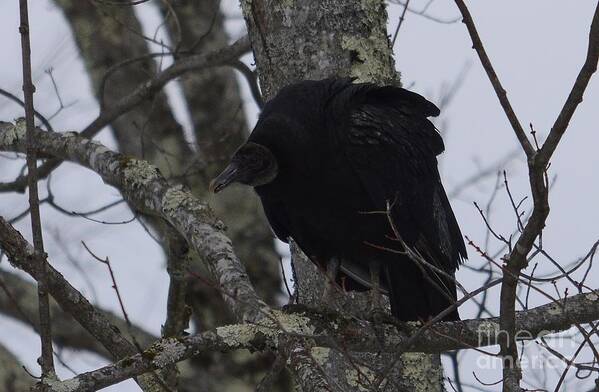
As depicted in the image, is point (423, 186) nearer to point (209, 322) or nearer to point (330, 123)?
point (330, 123)

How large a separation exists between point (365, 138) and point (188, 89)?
8.01ft

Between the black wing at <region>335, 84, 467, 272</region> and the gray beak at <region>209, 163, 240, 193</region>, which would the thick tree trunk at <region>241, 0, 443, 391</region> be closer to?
the black wing at <region>335, 84, 467, 272</region>

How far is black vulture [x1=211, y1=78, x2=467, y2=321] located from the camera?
371cm

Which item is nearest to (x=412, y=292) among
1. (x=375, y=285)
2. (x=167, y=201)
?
(x=375, y=285)

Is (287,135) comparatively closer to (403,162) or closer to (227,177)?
(227,177)

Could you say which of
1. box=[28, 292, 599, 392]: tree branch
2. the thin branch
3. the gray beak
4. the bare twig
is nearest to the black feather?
the gray beak

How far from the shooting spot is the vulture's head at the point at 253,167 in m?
3.81

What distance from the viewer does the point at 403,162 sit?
12.4ft

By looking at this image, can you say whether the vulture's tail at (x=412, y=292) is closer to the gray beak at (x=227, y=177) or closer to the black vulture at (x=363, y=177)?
the black vulture at (x=363, y=177)

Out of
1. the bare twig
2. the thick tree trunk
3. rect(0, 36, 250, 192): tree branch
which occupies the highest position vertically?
→ rect(0, 36, 250, 192): tree branch

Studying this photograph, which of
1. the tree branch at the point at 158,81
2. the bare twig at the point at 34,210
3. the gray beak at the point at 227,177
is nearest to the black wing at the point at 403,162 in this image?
the gray beak at the point at 227,177

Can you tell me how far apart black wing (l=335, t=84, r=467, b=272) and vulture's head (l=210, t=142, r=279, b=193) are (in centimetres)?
28

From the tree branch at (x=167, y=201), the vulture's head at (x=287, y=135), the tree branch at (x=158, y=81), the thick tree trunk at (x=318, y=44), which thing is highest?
the tree branch at (x=158, y=81)

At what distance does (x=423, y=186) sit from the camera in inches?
151
